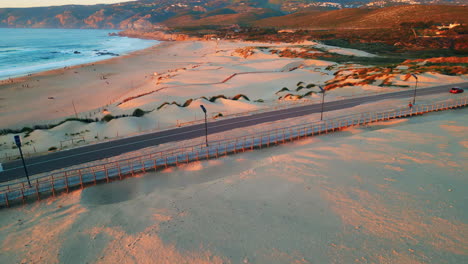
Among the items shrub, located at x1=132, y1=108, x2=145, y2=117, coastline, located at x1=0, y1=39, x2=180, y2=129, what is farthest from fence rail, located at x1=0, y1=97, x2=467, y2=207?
coastline, located at x1=0, y1=39, x2=180, y2=129

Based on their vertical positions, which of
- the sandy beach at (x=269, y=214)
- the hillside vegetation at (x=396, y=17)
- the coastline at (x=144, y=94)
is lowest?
the coastline at (x=144, y=94)

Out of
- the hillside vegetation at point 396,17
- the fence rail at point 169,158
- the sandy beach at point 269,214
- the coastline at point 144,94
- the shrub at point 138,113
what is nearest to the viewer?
the sandy beach at point 269,214

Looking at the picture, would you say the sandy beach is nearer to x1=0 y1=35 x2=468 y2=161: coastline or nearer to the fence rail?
the fence rail

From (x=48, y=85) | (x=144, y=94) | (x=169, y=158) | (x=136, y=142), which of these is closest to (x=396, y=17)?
(x=144, y=94)

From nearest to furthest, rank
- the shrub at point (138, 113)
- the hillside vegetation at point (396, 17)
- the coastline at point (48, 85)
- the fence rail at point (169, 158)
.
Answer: the fence rail at point (169, 158), the shrub at point (138, 113), the coastline at point (48, 85), the hillside vegetation at point (396, 17)

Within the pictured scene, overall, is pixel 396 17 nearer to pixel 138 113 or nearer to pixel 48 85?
pixel 48 85

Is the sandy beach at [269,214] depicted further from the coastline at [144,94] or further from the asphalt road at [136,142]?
the coastline at [144,94]

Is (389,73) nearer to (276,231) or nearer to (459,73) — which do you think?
(459,73)

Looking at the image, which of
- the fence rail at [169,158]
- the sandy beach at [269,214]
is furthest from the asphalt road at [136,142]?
the sandy beach at [269,214]
